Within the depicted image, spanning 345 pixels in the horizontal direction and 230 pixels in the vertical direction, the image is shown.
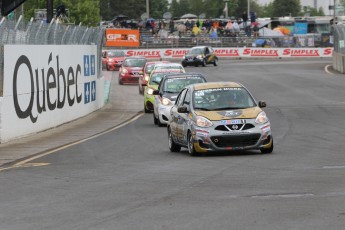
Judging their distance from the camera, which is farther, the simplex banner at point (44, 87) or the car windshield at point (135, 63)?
the car windshield at point (135, 63)

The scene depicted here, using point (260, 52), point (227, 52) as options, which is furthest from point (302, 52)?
point (227, 52)

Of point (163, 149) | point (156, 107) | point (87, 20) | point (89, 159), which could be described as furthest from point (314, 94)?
point (87, 20)

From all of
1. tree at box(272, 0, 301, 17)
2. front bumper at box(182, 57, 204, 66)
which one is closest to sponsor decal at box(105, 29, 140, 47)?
front bumper at box(182, 57, 204, 66)

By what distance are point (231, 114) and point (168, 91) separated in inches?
418

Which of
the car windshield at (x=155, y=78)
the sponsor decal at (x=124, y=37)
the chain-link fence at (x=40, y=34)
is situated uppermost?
the sponsor decal at (x=124, y=37)

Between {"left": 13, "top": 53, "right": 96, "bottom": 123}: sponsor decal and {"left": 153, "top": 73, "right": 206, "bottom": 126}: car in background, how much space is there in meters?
2.83

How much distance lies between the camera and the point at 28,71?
2527 centimetres

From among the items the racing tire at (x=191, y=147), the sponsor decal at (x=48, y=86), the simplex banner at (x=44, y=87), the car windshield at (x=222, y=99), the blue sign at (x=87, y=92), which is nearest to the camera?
the racing tire at (x=191, y=147)

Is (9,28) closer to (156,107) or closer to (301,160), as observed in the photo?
(156,107)

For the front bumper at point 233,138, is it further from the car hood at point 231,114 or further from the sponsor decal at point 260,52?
the sponsor decal at point 260,52

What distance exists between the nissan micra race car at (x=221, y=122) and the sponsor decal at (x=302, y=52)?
67797mm

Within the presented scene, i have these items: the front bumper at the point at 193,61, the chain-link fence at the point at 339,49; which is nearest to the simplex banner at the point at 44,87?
the chain-link fence at the point at 339,49

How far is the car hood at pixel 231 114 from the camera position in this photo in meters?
18.3

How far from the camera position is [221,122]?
18172 millimetres
